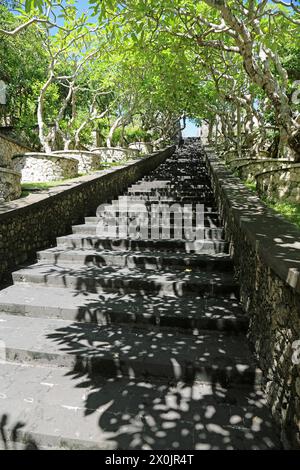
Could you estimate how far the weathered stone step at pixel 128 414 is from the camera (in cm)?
268

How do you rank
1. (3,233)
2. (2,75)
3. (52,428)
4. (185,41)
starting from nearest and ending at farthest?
1. (52,428)
2. (3,233)
3. (185,41)
4. (2,75)

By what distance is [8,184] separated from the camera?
7.29 metres

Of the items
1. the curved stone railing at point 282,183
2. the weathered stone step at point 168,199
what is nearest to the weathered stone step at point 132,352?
the weathered stone step at point 168,199

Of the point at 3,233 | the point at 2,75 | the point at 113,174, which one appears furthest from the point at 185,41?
the point at 2,75

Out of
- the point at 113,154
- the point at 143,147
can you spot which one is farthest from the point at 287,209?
the point at 143,147

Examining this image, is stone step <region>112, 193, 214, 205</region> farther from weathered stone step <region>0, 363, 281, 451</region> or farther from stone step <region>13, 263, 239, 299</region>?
weathered stone step <region>0, 363, 281, 451</region>

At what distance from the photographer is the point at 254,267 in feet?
12.6

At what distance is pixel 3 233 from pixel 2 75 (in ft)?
A: 57.1

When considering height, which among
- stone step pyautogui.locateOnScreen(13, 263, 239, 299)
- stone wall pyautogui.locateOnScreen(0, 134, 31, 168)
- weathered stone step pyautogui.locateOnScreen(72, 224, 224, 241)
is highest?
stone wall pyautogui.locateOnScreen(0, 134, 31, 168)

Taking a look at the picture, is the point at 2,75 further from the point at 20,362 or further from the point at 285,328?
the point at 285,328

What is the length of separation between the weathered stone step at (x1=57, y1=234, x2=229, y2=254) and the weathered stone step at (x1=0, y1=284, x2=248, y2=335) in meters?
1.51

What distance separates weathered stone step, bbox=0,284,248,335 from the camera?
4.03 metres

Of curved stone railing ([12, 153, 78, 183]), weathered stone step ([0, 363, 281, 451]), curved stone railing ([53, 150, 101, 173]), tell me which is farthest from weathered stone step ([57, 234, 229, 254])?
curved stone railing ([53, 150, 101, 173])
